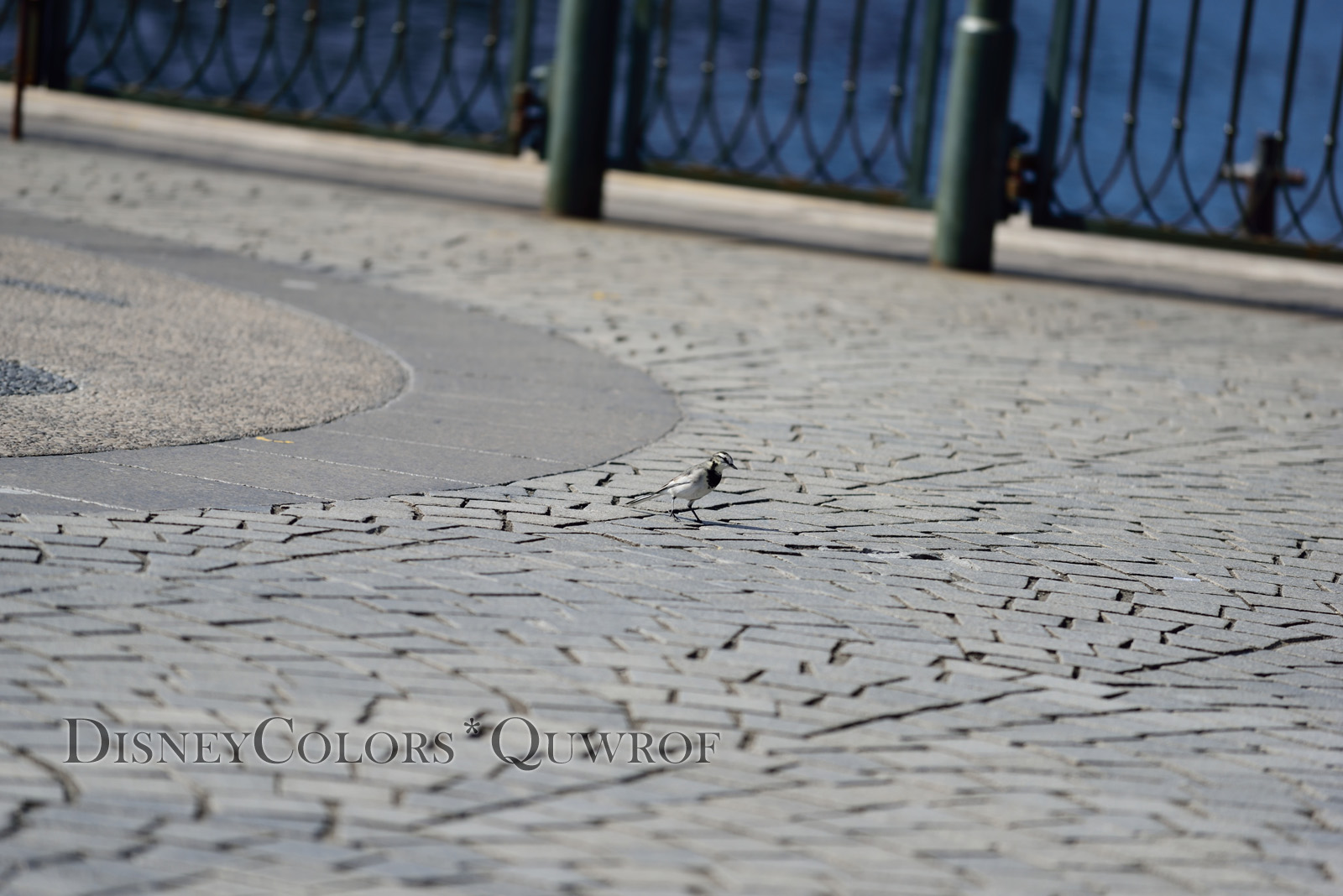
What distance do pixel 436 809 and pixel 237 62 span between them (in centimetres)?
2784

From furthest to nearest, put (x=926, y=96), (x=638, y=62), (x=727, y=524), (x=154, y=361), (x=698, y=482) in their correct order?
(x=638, y=62) → (x=926, y=96) → (x=154, y=361) → (x=727, y=524) → (x=698, y=482)

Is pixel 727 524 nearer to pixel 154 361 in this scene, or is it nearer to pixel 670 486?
pixel 670 486

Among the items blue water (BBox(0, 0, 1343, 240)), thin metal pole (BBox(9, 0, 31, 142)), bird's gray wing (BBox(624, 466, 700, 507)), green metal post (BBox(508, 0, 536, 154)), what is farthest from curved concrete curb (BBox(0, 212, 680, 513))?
blue water (BBox(0, 0, 1343, 240))

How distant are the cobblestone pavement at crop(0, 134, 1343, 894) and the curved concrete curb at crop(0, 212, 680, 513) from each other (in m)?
0.19

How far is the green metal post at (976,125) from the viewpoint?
11.4m

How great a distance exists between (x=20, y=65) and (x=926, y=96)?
6.84 meters

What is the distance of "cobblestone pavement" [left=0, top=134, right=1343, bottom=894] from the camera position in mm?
3188

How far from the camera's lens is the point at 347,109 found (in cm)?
2762

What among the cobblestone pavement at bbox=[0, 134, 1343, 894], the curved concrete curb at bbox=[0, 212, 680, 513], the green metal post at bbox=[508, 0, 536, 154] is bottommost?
the cobblestone pavement at bbox=[0, 134, 1343, 894]

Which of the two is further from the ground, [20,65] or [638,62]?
[638,62]

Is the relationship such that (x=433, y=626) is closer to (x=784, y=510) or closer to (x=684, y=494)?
(x=684, y=494)

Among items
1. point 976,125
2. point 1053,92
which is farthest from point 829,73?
point 976,125

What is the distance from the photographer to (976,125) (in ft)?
37.7

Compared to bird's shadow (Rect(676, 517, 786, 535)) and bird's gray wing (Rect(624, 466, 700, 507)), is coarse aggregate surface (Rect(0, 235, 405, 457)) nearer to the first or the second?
bird's gray wing (Rect(624, 466, 700, 507))
